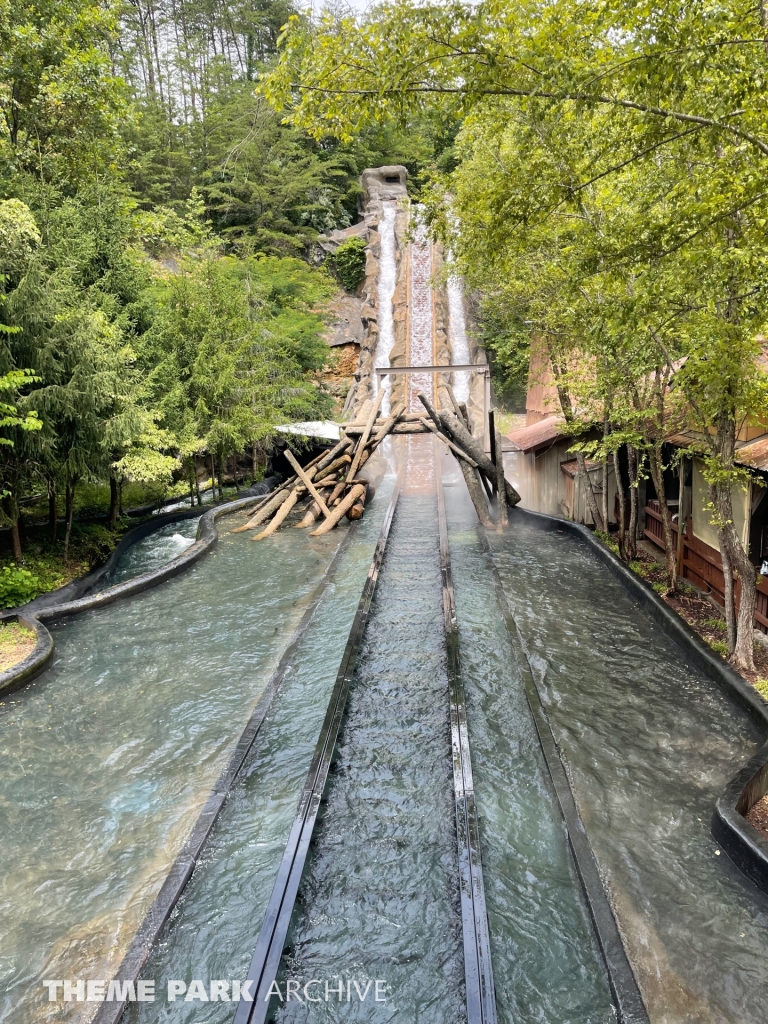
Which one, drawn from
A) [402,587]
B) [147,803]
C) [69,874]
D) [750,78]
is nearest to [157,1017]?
[69,874]

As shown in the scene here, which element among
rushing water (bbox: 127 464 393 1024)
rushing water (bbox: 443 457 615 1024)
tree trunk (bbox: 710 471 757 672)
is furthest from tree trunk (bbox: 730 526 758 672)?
rushing water (bbox: 127 464 393 1024)

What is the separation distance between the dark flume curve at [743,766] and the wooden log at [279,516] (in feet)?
25.8

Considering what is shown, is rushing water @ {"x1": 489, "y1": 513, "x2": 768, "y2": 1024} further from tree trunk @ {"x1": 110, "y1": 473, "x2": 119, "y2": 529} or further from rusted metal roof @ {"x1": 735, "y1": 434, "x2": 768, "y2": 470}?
tree trunk @ {"x1": 110, "y1": 473, "x2": 119, "y2": 529}

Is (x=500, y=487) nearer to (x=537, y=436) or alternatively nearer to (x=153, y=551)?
(x=537, y=436)

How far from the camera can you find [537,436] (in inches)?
679

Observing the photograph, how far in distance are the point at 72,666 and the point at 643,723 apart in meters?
7.68

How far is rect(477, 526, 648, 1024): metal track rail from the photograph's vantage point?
390cm

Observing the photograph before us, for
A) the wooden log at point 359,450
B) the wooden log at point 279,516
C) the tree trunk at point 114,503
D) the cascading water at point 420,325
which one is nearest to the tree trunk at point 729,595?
the wooden log at point 279,516

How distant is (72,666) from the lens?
29.6 ft

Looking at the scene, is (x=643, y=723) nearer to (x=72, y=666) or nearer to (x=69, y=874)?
(x=69, y=874)

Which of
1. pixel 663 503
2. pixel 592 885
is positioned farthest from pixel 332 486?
pixel 592 885

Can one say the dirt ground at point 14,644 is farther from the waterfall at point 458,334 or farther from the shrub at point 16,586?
the waterfall at point 458,334

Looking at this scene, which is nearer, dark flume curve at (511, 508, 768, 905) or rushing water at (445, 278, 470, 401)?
dark flume curve at (511, 508, 768, 905)

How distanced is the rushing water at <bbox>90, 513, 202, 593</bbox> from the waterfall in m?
14.8
